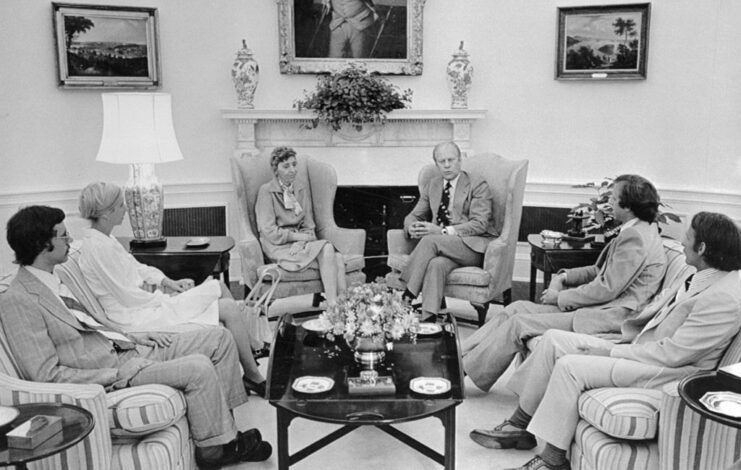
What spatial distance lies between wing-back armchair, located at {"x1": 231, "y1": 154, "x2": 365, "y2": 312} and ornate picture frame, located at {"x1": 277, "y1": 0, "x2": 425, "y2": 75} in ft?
4.54

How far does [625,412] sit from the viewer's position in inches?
111

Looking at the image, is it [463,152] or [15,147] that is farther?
[463,152]

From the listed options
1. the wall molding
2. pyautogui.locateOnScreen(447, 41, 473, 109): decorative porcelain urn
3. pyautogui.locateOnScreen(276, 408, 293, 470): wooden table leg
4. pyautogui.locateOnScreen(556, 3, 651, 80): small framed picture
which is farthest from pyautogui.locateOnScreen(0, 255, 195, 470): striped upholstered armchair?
pyautogui.locateOnScreen(556, 3, 651, 80): small framed picture

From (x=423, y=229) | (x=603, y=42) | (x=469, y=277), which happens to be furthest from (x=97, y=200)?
(x=603, y=42)

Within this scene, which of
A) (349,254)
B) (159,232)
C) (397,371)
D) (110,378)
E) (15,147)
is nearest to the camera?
(110,378)

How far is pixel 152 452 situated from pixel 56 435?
59 cm

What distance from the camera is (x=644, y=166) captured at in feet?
22.0

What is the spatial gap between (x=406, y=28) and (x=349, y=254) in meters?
2.53

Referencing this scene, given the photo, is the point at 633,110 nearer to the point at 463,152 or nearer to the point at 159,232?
the point at 463,152

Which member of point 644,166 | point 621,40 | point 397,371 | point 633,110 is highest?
point 621,40

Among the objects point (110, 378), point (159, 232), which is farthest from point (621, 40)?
point (110, 378)

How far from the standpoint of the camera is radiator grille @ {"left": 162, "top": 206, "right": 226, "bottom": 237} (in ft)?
22.4

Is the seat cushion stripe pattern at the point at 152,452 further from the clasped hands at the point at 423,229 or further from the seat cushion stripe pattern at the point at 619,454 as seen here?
the clasped hands at the point at 423,229

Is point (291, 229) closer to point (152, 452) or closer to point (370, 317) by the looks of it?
point (370, 317)
